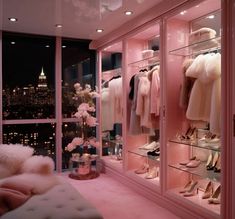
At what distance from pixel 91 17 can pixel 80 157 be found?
216 centimetres

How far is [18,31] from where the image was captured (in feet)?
13.8

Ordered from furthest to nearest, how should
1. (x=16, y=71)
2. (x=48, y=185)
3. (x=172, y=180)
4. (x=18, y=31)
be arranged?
(x=16, y=71) → (x=18, y=31) → (x=172, y=180) → (x=48, y=185)

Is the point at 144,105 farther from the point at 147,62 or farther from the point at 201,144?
the point at 201,144

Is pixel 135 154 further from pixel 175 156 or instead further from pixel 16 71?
pixel 16 71

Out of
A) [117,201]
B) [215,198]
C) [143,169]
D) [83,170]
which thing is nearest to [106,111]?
[83,170]

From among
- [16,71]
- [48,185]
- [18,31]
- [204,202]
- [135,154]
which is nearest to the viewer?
[48,185]

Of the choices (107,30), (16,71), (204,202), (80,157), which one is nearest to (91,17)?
(107,30)

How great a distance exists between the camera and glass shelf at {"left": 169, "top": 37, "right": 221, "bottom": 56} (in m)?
2.74

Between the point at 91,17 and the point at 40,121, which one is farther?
the point at 40,121

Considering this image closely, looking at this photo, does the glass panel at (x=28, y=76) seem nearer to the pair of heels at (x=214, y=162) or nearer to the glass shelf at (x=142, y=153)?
the glass shelf at (x=142, y=153)

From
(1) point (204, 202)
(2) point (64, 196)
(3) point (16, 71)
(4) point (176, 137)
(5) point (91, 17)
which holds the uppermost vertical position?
(5) point (91, 17)

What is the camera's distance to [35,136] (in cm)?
467

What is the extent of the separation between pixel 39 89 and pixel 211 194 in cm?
322

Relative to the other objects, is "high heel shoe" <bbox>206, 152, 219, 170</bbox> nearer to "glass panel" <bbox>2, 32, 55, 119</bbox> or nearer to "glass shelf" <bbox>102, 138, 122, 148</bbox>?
"glass shelf" <bbox>102, 138, 122, 148</bbox>
